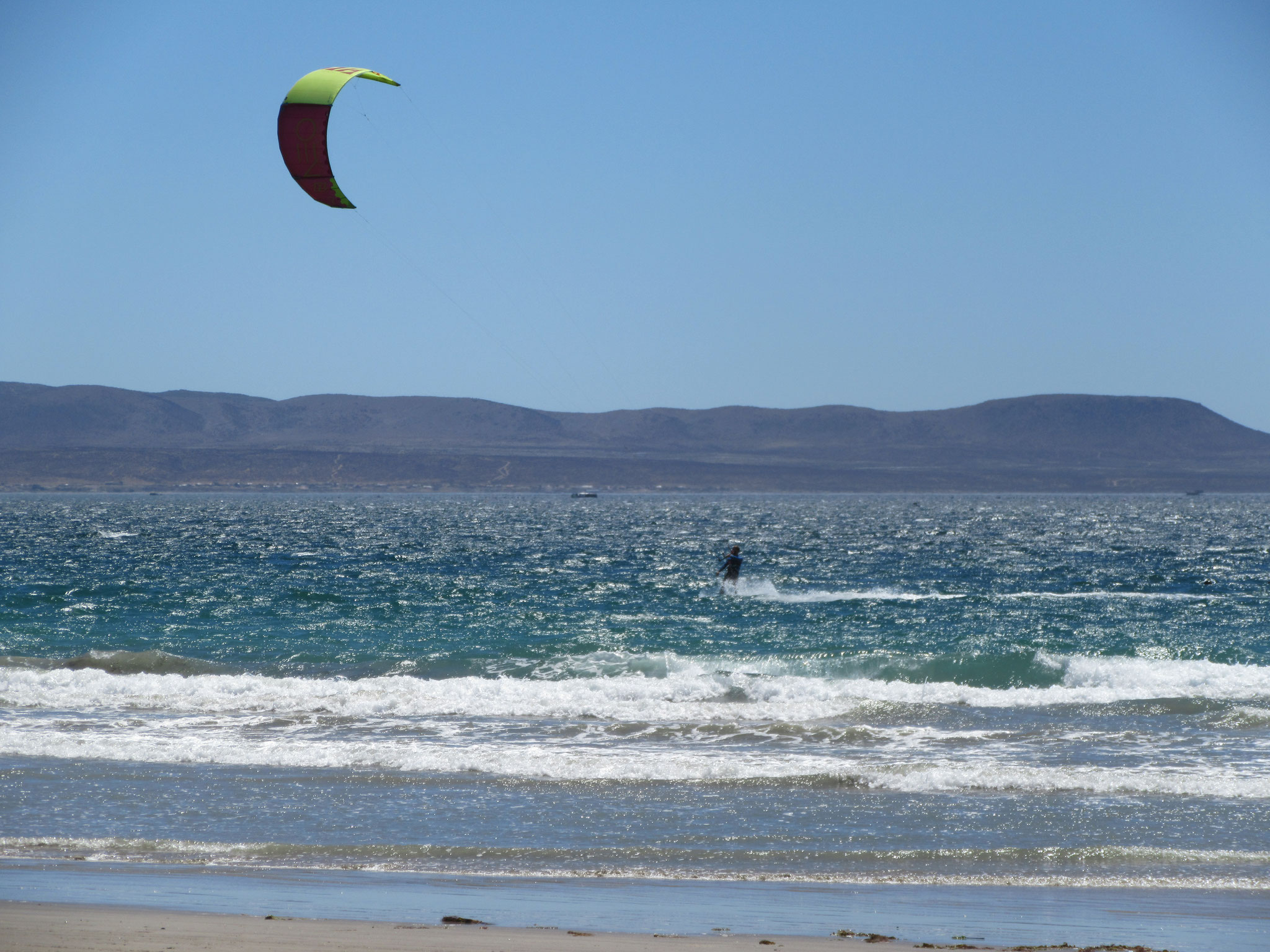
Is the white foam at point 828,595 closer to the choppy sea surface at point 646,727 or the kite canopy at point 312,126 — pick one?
the choppy sea surface at point 646,727

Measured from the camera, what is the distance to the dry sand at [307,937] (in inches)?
285

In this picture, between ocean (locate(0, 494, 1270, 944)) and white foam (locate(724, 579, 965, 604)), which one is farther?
white foam (locate(724, 579, 965, 604))

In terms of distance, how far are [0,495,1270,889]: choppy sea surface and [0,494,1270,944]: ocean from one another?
61 millimetres

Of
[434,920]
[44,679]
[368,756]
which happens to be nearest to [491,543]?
[44,679]

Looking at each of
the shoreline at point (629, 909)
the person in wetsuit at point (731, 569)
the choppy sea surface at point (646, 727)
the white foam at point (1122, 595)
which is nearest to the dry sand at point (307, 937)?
the shoreline at point (629, 909)

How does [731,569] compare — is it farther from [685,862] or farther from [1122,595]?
[685,862]

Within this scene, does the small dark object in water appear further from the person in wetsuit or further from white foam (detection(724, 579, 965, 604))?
the person in wetsuit

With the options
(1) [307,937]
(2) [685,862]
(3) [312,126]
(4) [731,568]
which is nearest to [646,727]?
(2) [685,862]

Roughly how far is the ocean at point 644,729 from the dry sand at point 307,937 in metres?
1.68

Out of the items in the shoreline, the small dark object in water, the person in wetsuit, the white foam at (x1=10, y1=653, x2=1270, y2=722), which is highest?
the person in wetsuit

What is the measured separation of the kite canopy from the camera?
2336 cm

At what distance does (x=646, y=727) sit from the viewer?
15977mm

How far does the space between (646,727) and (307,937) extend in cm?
881

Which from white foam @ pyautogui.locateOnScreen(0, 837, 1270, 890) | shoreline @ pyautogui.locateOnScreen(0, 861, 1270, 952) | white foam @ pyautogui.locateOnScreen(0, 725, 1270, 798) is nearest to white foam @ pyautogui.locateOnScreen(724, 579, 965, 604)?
white foam @ pyautogui.locateOnScreen(0, 725, 1270, 798)
